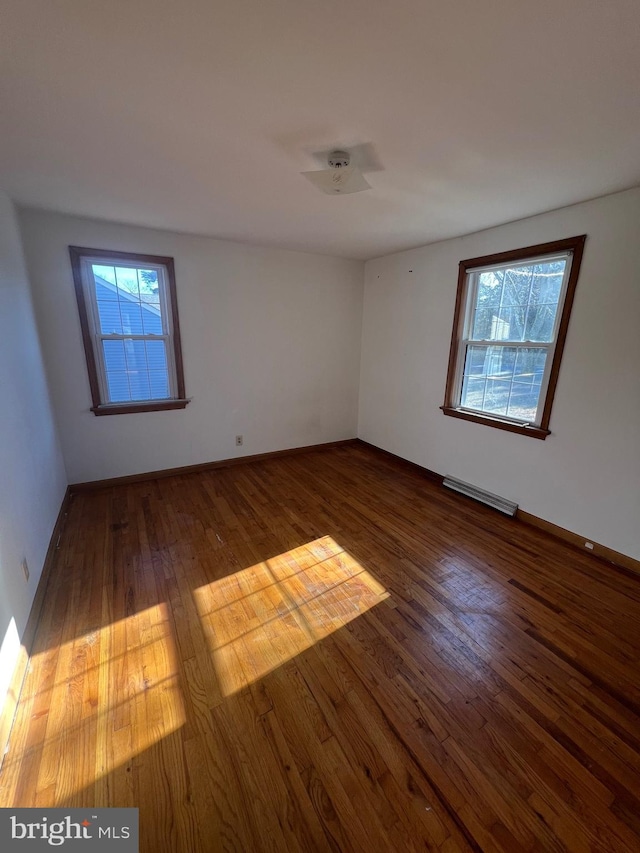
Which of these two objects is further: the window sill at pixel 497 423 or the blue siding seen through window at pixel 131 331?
the blue siding seen through window at pixel 131 331

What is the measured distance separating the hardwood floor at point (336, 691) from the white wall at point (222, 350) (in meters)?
1.08

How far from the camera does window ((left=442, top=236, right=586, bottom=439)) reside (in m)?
2.58

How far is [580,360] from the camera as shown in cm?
247

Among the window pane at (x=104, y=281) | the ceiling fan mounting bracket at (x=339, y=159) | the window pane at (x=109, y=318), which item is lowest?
the window pane at (x=109, y=318)

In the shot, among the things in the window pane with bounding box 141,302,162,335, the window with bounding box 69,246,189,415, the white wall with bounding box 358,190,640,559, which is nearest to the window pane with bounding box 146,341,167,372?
the window with bounding box 69,246,189,415

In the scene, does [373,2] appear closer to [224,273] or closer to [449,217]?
[449,217]

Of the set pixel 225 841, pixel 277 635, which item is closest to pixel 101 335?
pixel 277 635

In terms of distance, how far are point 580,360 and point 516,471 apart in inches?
39.9

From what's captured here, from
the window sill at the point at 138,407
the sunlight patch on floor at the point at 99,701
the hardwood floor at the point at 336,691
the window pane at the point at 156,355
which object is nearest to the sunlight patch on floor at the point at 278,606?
the hardwood floor at the point at 336,691

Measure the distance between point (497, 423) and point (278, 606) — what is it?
2.35m

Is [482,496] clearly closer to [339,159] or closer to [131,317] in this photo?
[339,159]

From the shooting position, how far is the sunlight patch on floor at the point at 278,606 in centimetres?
169

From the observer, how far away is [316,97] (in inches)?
53.3

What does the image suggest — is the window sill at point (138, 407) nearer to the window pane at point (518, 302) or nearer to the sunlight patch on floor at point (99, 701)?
the sunlight patch on floor at point (99, 701)
